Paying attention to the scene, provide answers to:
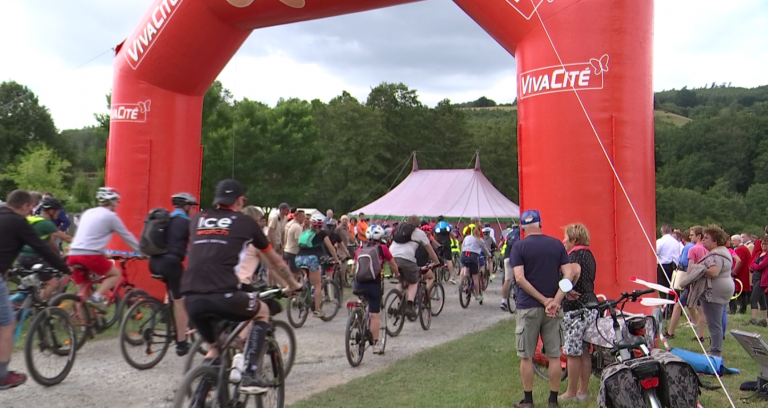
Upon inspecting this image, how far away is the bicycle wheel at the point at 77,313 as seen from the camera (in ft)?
22.1

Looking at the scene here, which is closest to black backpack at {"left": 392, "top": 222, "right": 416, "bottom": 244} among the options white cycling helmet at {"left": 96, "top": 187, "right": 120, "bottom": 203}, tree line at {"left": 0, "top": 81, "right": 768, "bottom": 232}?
white cycling helmet at {"left": 96, "top": 187, "right": 120, "bottom": 203}

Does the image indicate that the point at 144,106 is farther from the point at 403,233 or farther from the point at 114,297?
the point at 403,233

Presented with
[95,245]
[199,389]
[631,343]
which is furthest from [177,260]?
[631,343]

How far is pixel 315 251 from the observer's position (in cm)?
1048

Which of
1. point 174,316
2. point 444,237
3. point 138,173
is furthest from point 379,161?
point 174,316

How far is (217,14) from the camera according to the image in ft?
33.1

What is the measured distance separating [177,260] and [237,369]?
3.07 meters

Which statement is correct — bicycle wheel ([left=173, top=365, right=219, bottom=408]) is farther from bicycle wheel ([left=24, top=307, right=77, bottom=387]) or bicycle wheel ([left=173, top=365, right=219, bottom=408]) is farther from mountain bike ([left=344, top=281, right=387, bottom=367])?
mountain bike ([left=344, top=281, right=387, bottom=367])

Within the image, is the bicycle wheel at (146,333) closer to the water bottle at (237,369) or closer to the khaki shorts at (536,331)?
the water bottle at (237,369)

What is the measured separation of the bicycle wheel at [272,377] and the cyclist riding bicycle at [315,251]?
17.4 feet

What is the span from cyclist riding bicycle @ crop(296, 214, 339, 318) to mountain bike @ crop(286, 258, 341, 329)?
76 mm

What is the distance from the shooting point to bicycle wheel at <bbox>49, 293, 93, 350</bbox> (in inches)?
265

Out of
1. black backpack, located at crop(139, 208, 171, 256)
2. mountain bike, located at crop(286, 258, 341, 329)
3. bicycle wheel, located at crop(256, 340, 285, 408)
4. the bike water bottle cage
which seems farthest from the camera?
mountain bike, located at crop(286, 258, 341, 329)

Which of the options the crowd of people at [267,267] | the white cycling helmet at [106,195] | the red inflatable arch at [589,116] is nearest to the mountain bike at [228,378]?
the crowd of people at [267,267]
